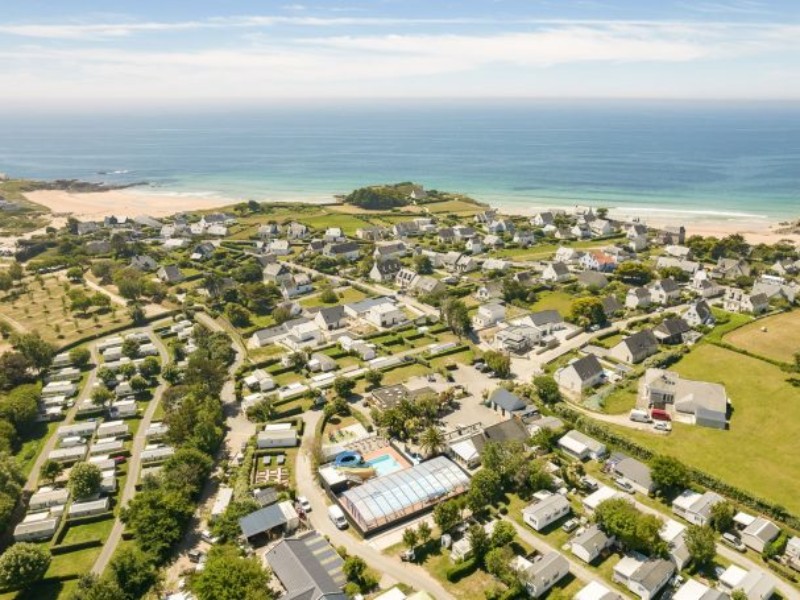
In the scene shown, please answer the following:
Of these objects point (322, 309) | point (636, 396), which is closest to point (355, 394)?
point (322, 309)

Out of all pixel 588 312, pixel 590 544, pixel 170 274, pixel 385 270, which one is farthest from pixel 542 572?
pixel 170 274

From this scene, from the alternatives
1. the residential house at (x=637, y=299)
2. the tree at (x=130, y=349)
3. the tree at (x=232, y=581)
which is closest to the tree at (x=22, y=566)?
the tree at (x=232, y=581)

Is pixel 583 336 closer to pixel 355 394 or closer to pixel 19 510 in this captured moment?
pixel 355 394

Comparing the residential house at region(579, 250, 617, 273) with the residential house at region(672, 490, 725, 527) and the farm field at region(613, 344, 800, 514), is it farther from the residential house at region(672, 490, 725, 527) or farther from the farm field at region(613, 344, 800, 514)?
the residential house at region(672, 490, 725, 527)

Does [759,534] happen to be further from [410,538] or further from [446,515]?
[410,538]

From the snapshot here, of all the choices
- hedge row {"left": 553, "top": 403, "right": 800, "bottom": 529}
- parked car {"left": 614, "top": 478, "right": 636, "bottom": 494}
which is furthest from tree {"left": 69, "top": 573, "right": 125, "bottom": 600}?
hedge row {"left": 553, "top": 403, "right": 800, "bottom": 529}

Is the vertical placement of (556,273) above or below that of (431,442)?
above

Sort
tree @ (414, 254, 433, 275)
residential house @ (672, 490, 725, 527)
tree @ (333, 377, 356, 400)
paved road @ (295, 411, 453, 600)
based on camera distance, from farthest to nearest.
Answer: tree @ (414, 254, 433, 275), tree @ (333, 377, 356, 400), residential house @ (672, 490, 725, 527), paved road @ (295, 411, 453, 600)

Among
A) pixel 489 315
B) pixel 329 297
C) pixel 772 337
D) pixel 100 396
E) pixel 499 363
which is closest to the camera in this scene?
pixel 100 396
